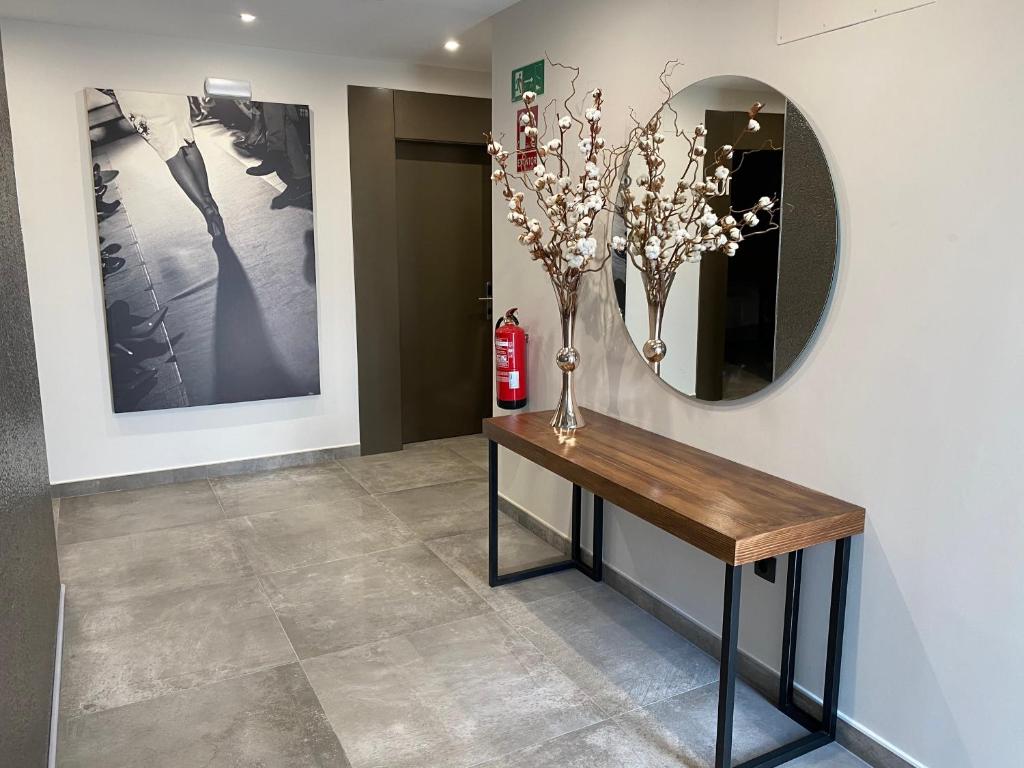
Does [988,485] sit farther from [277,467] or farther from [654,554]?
[277,467]

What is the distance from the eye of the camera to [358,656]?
9.11ft

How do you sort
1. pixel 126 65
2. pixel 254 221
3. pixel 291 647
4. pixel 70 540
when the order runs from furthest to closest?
pixel 254 221
pixel 126 65
pixel 70 540
pixel 291 647

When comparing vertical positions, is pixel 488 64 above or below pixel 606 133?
above

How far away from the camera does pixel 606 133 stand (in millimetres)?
3143

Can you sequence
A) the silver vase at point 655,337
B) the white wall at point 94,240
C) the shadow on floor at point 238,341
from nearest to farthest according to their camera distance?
the silver vase at point 655,337 → the white wall at point 94,240 → the shadow on floor at point 238,341

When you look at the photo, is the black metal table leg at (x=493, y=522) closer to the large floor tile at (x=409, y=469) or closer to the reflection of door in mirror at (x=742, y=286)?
the reflection of door in mirror at (x=742, y=286)

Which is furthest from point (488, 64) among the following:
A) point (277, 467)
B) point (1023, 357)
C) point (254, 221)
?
point (1023, 357)

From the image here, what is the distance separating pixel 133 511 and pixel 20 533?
2.45 metres

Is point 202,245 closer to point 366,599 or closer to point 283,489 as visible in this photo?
point 283,489

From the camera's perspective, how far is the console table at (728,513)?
6.66 ft

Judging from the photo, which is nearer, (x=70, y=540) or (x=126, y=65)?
(x=70, y=540)

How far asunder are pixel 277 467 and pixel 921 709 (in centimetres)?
398

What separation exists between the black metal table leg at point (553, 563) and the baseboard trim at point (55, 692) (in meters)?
1.61

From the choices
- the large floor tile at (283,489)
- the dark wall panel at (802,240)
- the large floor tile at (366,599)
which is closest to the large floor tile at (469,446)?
the large floor tile at (283,489)
